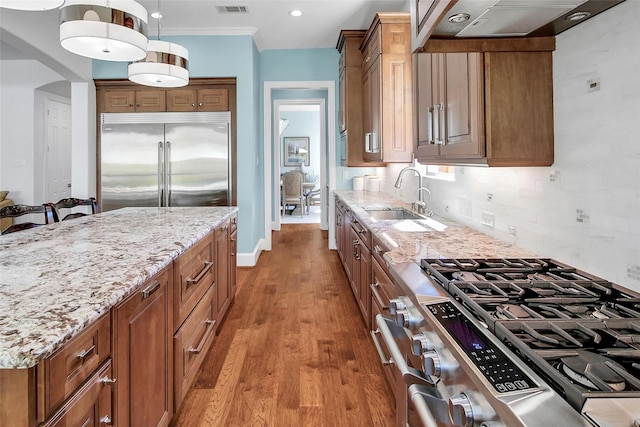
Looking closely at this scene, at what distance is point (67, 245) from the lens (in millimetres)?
1728

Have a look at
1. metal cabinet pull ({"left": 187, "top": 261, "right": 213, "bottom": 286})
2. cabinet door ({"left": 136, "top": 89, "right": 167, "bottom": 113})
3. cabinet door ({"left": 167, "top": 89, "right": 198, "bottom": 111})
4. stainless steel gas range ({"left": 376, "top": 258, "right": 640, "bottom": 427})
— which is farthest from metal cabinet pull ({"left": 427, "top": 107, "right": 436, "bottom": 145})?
cabinet door ({"left": 136, "top": 89, "right": 167, "bottom": 113})

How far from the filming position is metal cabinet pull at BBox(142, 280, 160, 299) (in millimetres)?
A: 1387

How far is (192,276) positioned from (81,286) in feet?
3.02

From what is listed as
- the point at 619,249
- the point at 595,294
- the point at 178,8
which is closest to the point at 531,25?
the point at 619,249

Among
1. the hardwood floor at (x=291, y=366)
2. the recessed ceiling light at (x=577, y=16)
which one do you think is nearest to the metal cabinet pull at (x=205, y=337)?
the hardwood floor at (x=291, y=366)

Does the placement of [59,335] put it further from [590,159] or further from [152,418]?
[590,159]

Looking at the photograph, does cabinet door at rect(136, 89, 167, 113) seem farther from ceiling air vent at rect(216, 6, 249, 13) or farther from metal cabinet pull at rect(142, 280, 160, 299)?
metal cabinet pull at rect(142, 280, 160, 299)

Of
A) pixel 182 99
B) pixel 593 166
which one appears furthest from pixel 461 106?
pixel 182 99

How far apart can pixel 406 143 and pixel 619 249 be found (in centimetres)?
270

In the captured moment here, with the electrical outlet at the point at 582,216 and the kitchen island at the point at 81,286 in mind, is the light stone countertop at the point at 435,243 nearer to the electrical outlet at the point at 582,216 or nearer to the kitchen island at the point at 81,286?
the electrical outlet at the point at 582,216

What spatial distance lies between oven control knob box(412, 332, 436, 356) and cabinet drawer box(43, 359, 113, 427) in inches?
34.5

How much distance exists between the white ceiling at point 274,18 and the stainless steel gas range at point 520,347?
3.71 m

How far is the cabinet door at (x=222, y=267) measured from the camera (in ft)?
9.02

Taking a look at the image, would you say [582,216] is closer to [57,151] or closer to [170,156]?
[170,156]
